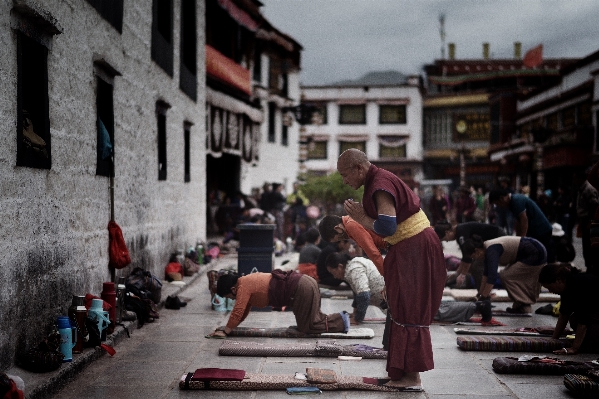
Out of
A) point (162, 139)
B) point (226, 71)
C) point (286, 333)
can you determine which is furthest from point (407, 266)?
point (226, 71)

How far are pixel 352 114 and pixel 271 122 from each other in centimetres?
2115

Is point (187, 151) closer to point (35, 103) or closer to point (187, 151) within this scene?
point (187, 151)

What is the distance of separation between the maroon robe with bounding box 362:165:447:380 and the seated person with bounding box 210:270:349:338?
2245mm

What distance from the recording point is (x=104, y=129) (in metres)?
8.46

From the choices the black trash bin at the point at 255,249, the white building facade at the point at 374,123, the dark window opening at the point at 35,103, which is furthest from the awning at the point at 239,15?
the white building facade at the point at 374,123

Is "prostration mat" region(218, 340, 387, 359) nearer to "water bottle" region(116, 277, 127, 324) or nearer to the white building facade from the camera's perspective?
"water bottle" region(116, 277, 127, 324)

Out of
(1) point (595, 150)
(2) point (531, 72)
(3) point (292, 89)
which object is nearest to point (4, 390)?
(1) point (595, 150)

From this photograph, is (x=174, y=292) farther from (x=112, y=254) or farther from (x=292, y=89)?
(x=292, y=89)

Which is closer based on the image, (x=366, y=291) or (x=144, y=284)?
(x=366, y=291)

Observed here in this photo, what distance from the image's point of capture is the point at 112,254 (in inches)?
340

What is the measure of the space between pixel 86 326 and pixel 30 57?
257cm

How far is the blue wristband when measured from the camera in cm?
537

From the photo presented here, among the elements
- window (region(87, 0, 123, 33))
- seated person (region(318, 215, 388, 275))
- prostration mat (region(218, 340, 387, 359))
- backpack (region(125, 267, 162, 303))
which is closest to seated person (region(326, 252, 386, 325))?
seated person (region(318, 215, 388, 275))

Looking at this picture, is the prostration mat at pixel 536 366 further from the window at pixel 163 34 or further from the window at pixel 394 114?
the window at pixel 394 114
